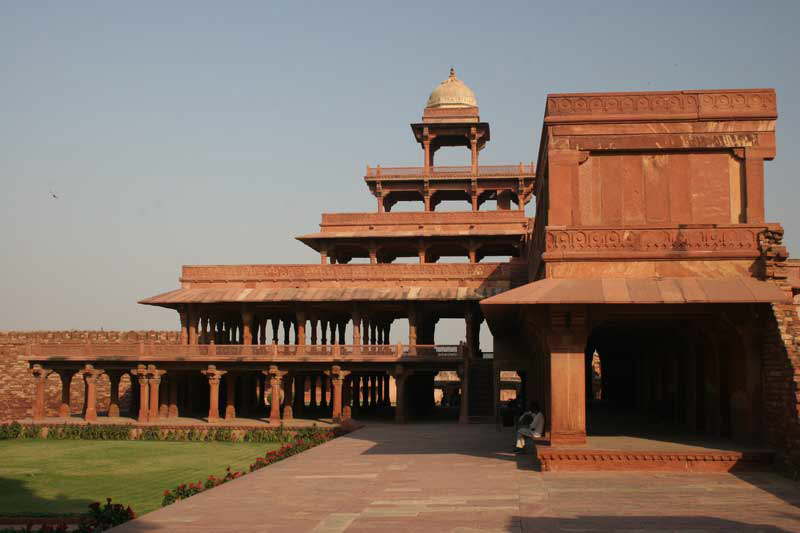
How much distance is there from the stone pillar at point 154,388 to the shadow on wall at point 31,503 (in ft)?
52.3

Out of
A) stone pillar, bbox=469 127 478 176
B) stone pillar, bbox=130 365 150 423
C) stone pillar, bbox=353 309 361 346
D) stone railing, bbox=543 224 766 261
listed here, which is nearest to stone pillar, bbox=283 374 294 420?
stone pillar, bbox=353 309 361 346

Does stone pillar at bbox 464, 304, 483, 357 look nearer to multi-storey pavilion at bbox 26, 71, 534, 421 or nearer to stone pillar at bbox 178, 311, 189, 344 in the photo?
multi-storey pavilion at bbox 26, 71, 534, 421

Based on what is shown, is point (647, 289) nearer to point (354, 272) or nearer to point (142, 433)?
point (142, 433)

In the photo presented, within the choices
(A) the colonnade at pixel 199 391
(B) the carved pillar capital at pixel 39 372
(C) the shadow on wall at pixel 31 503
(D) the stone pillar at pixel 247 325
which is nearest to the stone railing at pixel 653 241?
(C) the shadow on wall at pixel 31 503

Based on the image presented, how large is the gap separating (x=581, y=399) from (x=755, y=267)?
402 centimetres

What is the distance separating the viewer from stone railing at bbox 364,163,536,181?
52.0 meters

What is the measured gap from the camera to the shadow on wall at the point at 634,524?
1041 cm

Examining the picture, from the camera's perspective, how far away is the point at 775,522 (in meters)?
10.7

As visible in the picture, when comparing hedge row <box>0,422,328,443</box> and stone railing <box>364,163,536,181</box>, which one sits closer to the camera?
hedge row <box>0,422,328,443</box>

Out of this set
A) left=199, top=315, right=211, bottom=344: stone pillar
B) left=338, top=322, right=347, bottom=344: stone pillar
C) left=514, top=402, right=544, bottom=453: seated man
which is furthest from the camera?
left=338, top=322, right=347, bottom=344: stone pillar

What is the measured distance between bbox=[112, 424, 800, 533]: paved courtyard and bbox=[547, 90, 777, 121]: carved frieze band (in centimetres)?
697

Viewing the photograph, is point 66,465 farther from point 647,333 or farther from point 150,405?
point 647,333

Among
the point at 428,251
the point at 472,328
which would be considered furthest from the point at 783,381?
the point at 428,251

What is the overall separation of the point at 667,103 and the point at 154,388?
94.4 feet
